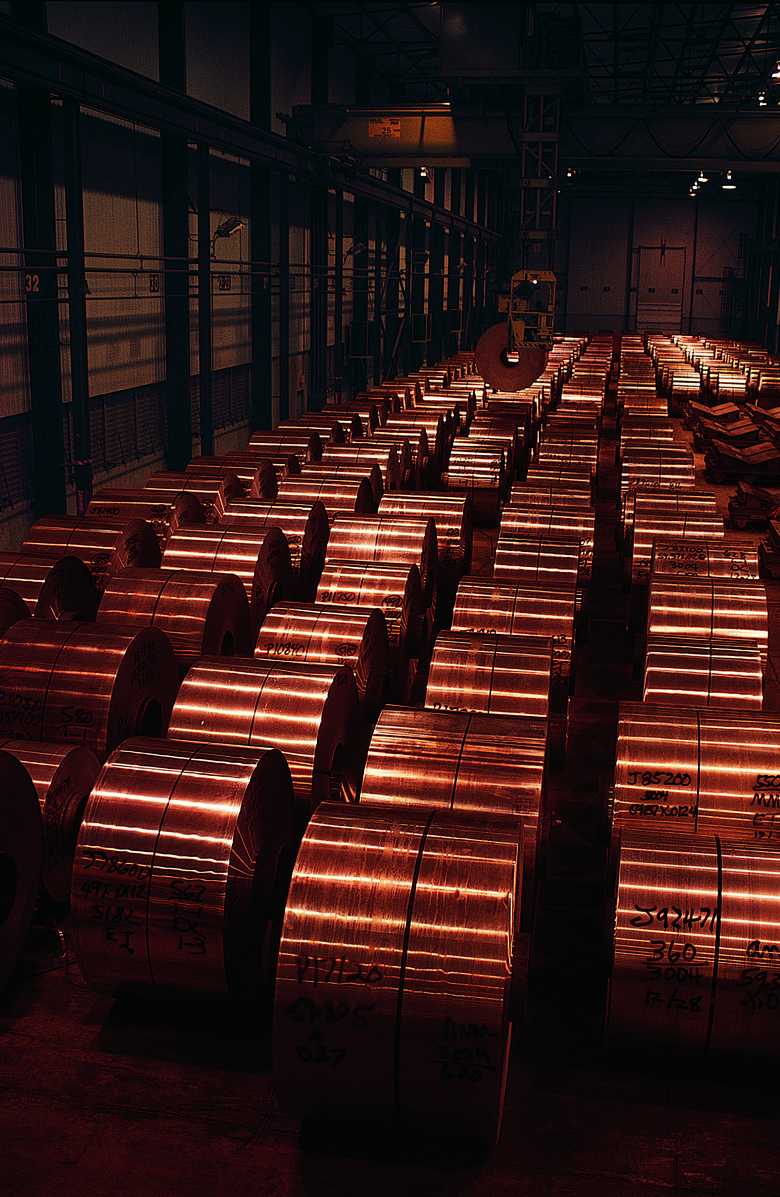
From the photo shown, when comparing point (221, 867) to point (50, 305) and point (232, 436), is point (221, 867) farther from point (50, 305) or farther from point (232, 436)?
point (232, 436)

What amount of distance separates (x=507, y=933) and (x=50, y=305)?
12731mm

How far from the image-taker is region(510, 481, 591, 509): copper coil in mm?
13031

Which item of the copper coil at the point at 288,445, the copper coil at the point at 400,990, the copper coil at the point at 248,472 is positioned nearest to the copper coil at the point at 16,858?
the copper coil at the point at 400,990

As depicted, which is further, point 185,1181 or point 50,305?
point 50,305

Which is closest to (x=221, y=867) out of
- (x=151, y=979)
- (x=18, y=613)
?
(x=151, y=979)

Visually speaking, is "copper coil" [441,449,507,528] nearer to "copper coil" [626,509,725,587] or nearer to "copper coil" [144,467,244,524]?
"copper coil" [144,467,244,524]

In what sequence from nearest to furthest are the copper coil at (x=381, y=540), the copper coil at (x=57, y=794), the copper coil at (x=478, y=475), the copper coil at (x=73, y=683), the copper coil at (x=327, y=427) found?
1. the copper coil at (x=57, y=794)
2. the copper coil at (x=73, y=683)
3. the copper coil at (x=381, y=540)
4. the copper coil at (x=478, y=475)
5. the copper coil at (x=327, y=427)

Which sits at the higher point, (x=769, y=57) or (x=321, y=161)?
(x=769, y=57)

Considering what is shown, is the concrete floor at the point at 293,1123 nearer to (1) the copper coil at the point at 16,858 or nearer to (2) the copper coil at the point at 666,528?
(1) the copper coil at the point at 16,858

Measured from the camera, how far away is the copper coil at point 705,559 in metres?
10.3

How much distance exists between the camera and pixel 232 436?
25.4 metres

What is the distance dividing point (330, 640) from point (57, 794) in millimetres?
2553

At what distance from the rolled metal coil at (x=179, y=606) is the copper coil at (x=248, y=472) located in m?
5.11

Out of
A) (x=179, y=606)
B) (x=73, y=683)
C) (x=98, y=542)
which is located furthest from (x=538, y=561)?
(x=73, y=683)
